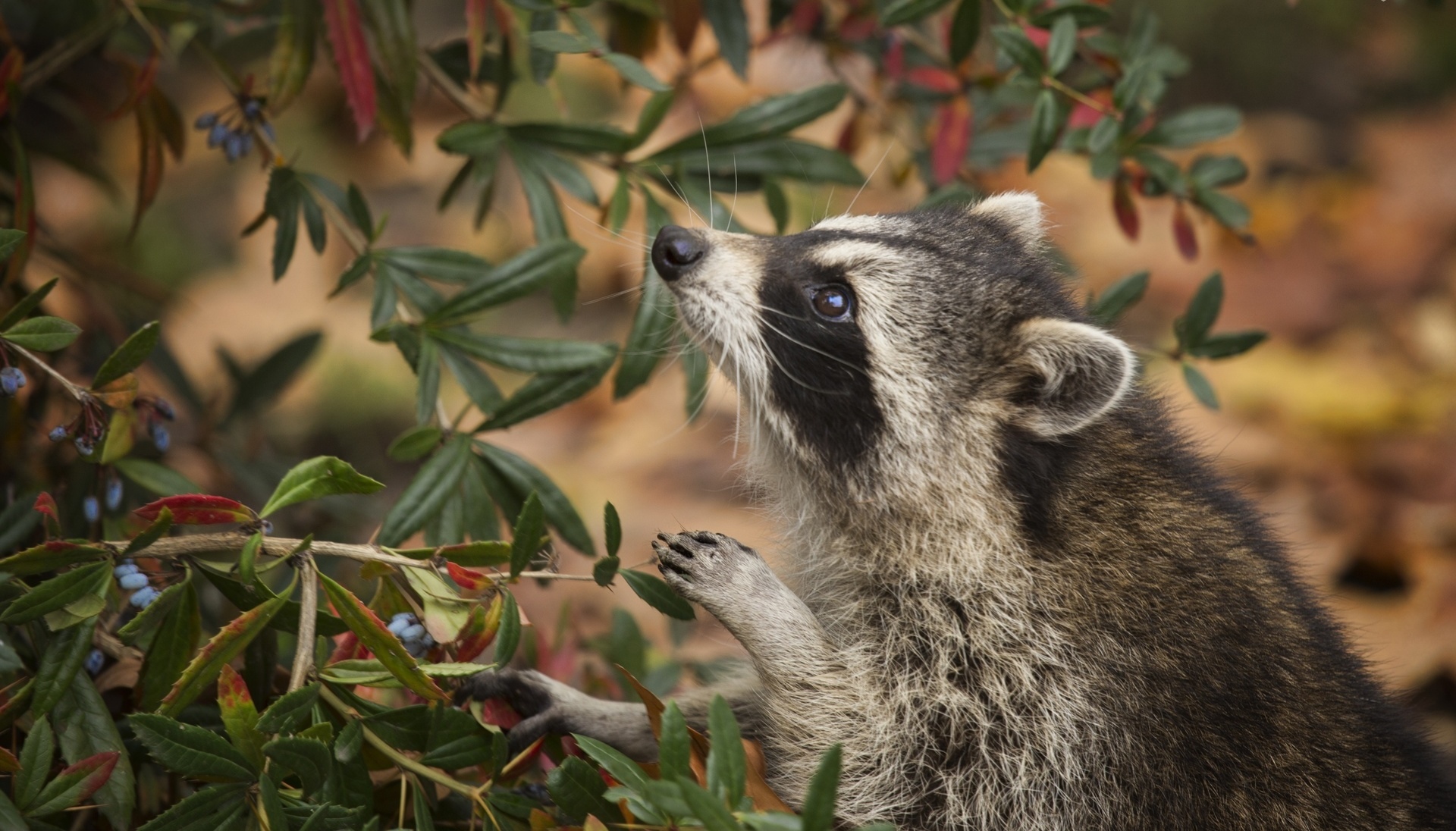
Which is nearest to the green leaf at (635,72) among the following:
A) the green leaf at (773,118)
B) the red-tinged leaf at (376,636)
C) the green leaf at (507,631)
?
the green leaf at (773,118)

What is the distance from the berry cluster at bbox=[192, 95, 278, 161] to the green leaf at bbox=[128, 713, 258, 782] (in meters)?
1.54

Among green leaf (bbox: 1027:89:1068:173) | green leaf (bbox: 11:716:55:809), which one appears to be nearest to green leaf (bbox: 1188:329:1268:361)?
green leaf (bbox: 1027:89:1068:173)

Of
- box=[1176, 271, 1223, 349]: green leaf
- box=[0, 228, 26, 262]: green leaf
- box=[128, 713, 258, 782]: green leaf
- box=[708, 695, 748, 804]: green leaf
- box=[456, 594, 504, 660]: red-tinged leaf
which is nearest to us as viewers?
box=[708, 695, 748, 804]: green leaf

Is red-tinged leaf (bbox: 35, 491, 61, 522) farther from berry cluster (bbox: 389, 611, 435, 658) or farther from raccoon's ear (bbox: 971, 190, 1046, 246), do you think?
raccoon's ear (bbox: 971, 190, 1046, 246)

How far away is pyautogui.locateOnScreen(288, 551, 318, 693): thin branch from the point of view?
91.0 inches

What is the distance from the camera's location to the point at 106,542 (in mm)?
2324

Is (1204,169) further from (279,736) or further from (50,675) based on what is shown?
(50,675)

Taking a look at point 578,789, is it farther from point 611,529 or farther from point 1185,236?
point 1185,236

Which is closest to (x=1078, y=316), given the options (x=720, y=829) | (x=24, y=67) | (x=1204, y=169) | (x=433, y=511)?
(x=1204, y=169)

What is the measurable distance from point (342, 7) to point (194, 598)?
138 cm

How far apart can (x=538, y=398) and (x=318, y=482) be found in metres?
0.82

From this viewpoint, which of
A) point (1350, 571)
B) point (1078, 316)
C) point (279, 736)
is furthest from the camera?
point (1350, 571)

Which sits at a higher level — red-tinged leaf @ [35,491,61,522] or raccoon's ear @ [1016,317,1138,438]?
red-tinged leaf @ [35,491,61,522]

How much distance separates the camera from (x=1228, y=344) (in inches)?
146
